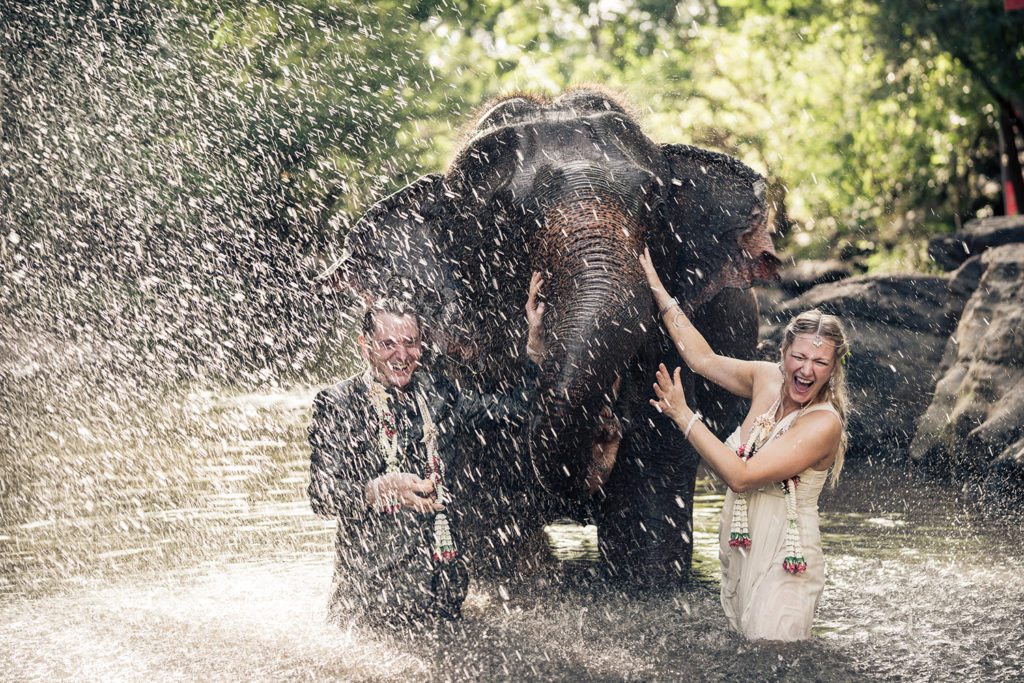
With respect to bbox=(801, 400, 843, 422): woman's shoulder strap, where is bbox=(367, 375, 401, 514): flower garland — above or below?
below

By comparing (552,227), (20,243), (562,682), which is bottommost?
(562,682)

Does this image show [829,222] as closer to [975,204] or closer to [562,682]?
[975,204]

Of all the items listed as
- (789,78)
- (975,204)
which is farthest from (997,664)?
(789,78)

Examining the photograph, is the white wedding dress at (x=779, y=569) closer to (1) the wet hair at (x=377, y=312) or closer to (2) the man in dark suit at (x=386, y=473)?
(2) the man in dark suit at (x=386, y=473)

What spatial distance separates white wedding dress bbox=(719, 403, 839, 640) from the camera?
15.6 feet

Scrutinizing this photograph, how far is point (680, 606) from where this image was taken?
18.5 ft

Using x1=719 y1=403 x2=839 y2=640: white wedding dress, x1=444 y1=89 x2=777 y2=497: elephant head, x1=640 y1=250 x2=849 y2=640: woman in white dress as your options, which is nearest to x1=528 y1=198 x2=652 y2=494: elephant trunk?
x1=444 y1=89 x2=777 y2=497: elephant head

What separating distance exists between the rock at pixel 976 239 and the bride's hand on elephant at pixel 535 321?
7854 millimetres

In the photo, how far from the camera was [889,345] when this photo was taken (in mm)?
11742

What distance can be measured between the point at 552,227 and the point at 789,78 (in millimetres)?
26439

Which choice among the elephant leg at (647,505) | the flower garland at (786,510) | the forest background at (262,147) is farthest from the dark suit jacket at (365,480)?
the forest background at (262,147)

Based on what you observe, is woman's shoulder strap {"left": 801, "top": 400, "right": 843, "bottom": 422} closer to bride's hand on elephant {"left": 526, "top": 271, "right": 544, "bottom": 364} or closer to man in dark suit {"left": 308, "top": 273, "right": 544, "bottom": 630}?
bride's hand on elephant {"left": 526, "top": 271, "right": 544, "bottom": 364}

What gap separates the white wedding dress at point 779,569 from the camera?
475 centimetres

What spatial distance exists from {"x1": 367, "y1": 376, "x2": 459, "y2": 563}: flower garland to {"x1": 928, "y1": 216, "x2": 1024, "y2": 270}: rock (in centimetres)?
853
